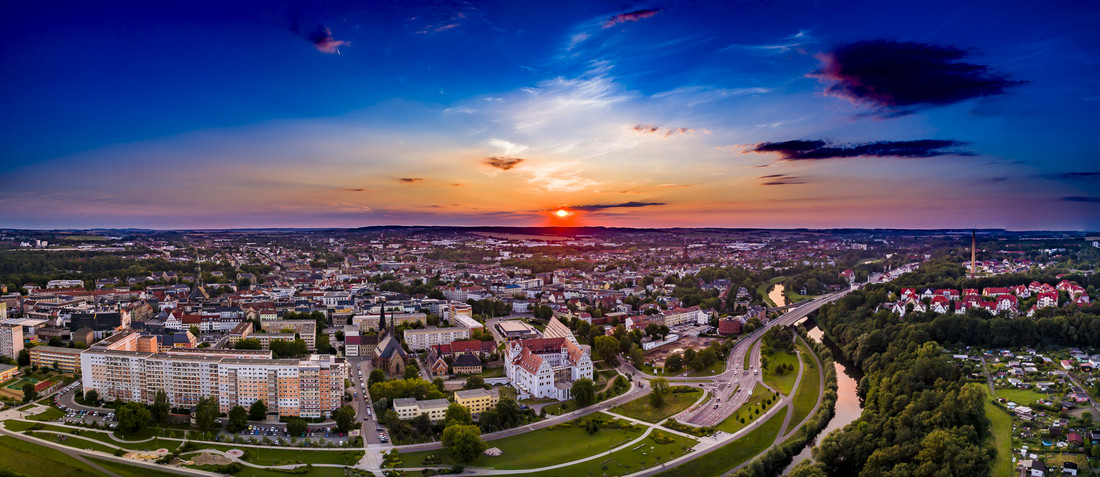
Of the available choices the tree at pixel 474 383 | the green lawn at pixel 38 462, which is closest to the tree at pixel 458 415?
the tree at pixel 474 383

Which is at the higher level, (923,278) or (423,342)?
(923,278)

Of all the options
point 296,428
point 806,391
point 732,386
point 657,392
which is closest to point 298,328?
point 296,428

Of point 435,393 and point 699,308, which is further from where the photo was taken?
point 699,308

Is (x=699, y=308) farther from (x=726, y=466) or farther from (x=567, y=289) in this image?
(x=726, y=466)

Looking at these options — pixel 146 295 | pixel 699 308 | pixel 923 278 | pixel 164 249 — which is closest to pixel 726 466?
pixel 699 308

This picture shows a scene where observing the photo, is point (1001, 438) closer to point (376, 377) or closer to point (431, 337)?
point (376, 377)

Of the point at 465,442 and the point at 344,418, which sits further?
the point at 344,418
